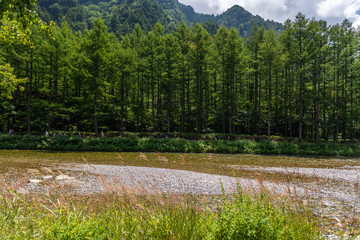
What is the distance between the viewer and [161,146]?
832 inches

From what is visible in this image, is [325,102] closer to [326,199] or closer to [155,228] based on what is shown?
[326,199]

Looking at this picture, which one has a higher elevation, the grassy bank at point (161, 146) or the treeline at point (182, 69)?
the treeline at point (182, 69)

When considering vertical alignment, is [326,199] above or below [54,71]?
below

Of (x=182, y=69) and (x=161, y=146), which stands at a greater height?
(x=182, y=69)

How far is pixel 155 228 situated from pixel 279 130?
36.8 meters

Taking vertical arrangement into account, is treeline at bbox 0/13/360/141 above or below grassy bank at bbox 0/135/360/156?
above

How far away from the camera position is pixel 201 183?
28.8 ft

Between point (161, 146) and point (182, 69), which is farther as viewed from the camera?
point (182, 69)

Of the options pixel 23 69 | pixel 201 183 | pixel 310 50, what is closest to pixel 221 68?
pixel 310 50

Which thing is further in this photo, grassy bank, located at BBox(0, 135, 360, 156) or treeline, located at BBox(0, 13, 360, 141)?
treeline, located at BBox(0, 13, 360, 141)

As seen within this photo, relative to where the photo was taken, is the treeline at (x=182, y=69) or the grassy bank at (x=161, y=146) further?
the treeline at (x=182, y=69)

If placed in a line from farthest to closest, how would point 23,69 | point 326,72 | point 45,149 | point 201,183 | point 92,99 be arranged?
1. point 326,72
2. point 23,69
3. point 92,99
4. point 45,149
5. point 201,183

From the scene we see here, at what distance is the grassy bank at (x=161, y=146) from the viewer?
65.9ft

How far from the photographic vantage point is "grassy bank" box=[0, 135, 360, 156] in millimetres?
20094
